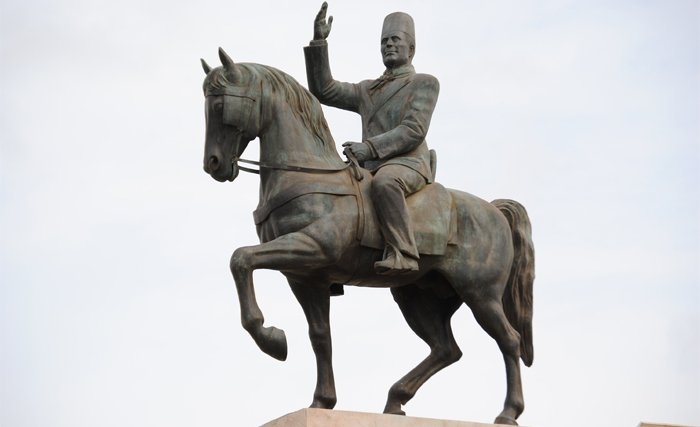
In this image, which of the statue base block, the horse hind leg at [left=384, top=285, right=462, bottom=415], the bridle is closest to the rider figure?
the bridle

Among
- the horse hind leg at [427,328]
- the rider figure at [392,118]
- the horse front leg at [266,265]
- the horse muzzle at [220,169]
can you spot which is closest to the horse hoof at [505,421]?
the horse hind leg at [427,328]

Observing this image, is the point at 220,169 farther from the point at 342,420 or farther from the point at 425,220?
the point at 342,420

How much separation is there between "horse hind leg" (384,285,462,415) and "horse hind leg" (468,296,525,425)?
418 mm

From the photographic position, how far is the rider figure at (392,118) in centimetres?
1584

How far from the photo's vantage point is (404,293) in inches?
671

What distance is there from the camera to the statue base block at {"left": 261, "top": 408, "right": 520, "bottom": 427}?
1498 centimetres

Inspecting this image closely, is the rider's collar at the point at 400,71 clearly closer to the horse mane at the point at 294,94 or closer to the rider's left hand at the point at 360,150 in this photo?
the rider's left hand at the point at 360,150

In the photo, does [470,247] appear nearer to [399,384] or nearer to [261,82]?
[399,384]

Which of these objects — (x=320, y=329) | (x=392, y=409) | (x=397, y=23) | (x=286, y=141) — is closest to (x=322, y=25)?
(x=397, y=23)

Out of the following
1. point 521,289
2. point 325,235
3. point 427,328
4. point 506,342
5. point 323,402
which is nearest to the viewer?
point 325,235

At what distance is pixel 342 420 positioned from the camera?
49.6 feet

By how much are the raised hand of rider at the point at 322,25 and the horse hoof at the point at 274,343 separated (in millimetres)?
2904

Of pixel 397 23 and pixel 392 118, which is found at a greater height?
pixel 397 23

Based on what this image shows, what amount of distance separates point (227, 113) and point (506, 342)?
3247 mm
